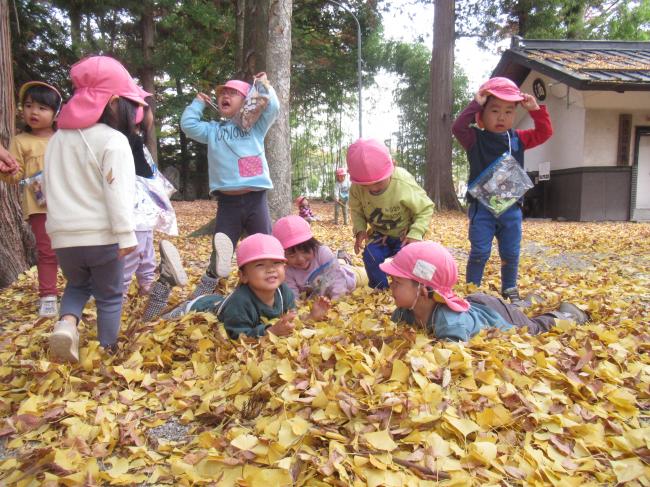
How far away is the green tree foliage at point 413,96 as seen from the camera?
22797 mm

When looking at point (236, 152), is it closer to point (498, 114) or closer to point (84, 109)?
point (84, 109)

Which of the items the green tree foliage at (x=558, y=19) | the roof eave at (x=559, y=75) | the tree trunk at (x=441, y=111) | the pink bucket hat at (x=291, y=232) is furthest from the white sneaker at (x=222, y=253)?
the green tree foliage at (x=558, y=19)

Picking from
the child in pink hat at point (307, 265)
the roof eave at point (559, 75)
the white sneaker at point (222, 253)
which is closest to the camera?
the white sneaker at point (222, 253)

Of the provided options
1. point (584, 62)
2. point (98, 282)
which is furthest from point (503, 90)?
point (584, 62)

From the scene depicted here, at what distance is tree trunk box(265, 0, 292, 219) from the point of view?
18.0 feet

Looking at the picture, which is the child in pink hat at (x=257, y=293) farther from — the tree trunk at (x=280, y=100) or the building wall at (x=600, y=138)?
the building wall at (x=600, y=138)

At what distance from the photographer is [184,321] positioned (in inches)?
104

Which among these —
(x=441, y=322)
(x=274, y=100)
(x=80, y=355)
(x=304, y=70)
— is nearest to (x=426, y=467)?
(x=441, y=322)

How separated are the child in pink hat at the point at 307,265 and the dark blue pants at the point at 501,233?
94 centimetres

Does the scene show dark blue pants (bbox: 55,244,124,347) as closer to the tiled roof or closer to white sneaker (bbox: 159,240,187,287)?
white sneaker (bbox: 159,240,187,287)

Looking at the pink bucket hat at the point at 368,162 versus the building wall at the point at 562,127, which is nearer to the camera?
the pink bucket hat at the point at 368,162

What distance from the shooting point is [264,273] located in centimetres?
250

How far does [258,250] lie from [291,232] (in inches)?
30.0

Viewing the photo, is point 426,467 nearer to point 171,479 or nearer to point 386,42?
point 171,479
